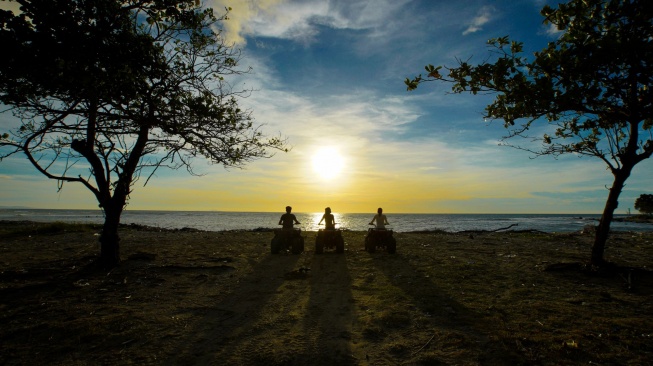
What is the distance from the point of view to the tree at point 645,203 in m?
75.0

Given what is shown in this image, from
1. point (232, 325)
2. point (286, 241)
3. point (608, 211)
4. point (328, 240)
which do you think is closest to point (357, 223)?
point (328, 240)

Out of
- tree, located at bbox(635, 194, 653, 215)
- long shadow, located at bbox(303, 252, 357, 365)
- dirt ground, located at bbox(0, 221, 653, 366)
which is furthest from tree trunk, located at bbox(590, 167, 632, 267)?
tree, located at bbox(635, 194, 653, 215)

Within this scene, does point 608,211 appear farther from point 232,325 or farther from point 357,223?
point 357,223

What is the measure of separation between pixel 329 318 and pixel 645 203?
99627mm

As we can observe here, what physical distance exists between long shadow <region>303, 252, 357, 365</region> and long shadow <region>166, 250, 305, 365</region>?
879 millimetres

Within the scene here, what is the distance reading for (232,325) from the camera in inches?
243

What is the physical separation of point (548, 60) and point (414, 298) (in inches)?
236

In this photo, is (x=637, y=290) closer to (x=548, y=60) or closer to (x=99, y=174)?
(x=548, y=60)

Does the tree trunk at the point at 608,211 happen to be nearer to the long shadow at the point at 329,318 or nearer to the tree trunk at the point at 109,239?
the long shadow at the point at 329,318

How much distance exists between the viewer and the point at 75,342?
536 centimetres

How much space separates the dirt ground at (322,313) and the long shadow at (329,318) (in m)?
0.03

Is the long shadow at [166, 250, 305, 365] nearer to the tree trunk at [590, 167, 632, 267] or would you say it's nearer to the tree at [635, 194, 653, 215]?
the tree trunk at [590, 167, 632, 267]

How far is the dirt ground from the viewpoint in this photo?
4.91 m

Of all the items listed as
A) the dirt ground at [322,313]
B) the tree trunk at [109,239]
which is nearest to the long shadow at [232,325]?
the dirt ground at [322,313]
